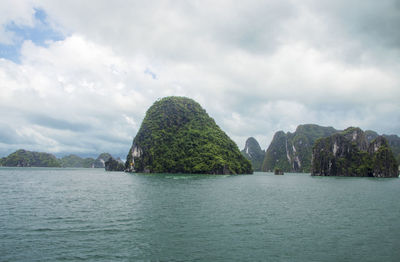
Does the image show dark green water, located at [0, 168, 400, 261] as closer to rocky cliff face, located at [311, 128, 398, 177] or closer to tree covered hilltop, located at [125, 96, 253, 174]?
tree covered hilltop, located at [125, 96, 253, 174]

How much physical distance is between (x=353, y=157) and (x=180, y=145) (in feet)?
400

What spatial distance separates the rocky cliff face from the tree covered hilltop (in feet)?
191

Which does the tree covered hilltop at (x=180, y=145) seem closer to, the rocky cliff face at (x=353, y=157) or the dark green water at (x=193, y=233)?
the rocky cliff face at (x=353, y=157)

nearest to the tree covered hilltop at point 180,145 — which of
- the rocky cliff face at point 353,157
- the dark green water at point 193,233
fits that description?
the rocky cliff face at point 353,157

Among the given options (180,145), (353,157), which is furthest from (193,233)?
(353,157)

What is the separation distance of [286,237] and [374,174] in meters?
180

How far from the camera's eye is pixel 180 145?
168 meters

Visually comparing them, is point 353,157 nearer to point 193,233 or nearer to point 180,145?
point 180,145

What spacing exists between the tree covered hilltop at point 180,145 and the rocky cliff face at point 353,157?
191ft

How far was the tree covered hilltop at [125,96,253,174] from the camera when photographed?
155 metres

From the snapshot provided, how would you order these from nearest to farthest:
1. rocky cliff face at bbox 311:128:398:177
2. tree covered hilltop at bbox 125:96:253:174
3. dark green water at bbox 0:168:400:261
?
1. dark green water at bbox 0:168:400:261
2. tree covered hilltop at bbox 125:96:253:174
3. rocky cliff face at bbox 311:128:398:177

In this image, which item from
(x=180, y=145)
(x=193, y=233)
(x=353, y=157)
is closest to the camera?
(x=193, y=233)

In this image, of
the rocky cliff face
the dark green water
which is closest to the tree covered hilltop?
the rocky cliff face

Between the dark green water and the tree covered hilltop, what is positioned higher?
the tree covered hilltop
